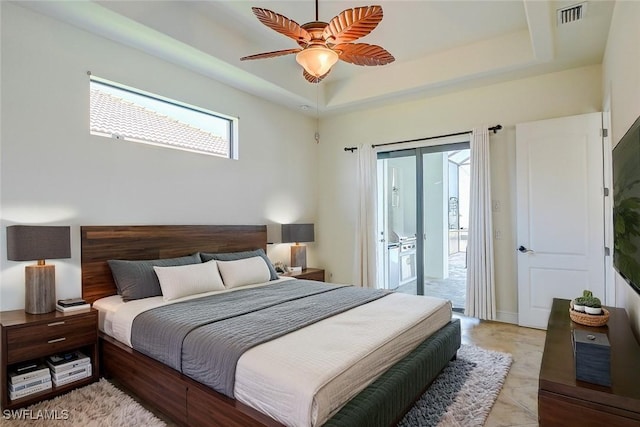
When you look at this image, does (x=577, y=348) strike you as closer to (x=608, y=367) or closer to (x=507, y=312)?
(x=608, y=367)

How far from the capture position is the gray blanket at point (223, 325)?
6.22 ft

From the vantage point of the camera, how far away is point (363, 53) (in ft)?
8.16

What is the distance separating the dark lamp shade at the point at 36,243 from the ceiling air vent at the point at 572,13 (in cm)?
430

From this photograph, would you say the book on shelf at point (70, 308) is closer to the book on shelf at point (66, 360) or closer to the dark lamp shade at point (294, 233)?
the book on shelf at point (66, 360)

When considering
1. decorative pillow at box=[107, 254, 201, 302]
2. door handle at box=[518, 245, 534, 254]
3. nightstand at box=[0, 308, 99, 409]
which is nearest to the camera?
nightstand at box=[0, 308, 99, 409]

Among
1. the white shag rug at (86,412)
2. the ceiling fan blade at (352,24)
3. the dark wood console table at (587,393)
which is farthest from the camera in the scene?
the white shag rug at (86,412)

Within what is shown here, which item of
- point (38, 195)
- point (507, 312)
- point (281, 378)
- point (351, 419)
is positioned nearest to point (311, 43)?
point (281, 378)

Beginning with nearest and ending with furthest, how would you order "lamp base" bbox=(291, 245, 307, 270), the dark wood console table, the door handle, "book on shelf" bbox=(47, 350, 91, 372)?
the dark wood console table < "book on shelf" bbox=(47, 350, 91, 372) < the door handle < "lamp base" bbox=(291, 245, 307, 270)

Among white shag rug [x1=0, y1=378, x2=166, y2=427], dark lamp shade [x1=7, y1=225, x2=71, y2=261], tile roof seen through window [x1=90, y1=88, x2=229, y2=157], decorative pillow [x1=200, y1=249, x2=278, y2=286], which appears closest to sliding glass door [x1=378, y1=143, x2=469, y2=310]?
decorative pillow [x1=200, y1=249, x2=278, y2=286]

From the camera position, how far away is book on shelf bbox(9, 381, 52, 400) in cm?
229

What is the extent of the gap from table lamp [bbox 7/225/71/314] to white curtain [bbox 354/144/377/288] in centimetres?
357

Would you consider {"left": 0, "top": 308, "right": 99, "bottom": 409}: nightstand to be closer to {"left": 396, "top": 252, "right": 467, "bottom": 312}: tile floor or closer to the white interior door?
{"left": 396, "top": 252, "right": 467, "bottom": 312}: tile floor

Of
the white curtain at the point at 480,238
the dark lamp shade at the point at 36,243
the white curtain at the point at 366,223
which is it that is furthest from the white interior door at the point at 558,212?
the dark lamp shade at the point at 36,243

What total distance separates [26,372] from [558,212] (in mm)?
4940
